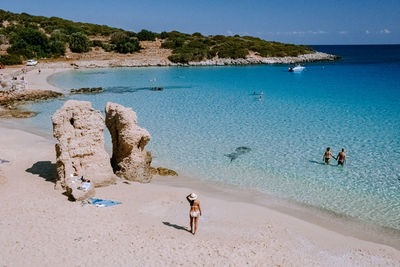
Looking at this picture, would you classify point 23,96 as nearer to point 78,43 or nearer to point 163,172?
point 163,172

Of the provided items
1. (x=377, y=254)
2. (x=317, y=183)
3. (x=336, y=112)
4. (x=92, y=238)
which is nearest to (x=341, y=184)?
(x=317, y=183)

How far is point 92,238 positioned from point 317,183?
391 inches

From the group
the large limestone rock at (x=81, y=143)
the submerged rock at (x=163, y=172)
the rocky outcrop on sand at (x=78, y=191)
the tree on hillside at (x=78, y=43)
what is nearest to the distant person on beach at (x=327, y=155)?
the submerged rock at (x=163, y=172)

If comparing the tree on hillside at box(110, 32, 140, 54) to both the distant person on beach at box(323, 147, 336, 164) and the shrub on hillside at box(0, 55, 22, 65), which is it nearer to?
the shrub on hillside at box(0, 55, 22, 65)

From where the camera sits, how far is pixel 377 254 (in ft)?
30.6

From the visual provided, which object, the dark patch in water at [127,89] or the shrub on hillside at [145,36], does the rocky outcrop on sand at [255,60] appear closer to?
the shrub on hillside at [145,36]

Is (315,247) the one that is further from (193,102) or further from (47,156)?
(193,102)

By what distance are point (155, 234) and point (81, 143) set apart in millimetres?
5768

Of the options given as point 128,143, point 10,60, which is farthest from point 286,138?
point 10,60

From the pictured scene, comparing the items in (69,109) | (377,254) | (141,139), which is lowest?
(377,254)

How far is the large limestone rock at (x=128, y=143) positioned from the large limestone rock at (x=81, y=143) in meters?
0.79

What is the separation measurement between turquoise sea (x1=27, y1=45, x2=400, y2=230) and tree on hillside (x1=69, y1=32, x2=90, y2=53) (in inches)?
1518

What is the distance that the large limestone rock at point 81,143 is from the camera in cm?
1288

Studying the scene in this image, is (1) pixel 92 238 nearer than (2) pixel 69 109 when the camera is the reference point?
Yes
